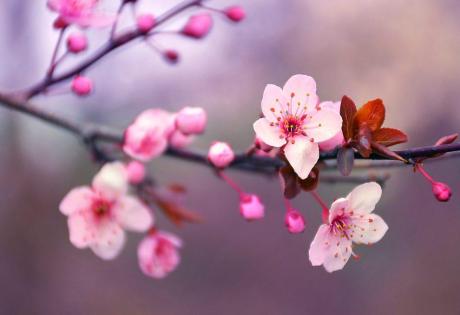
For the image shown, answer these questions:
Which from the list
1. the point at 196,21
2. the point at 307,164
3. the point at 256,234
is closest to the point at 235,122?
the point at 256,234

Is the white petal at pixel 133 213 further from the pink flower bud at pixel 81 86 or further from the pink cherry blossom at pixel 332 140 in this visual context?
the pink cherry blossom at pixel 332 140

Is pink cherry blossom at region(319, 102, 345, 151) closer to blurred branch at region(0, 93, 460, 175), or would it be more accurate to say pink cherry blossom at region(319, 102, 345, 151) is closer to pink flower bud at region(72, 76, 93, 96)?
blurred branch at region(0, 93, 460, 175)

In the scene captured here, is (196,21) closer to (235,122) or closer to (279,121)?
(279,121)

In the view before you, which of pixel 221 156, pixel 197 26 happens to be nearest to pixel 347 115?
pixel 221 156

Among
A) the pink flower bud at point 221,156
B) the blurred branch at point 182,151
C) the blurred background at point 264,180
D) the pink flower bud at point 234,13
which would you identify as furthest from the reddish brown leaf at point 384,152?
the blurred background at point 264,180

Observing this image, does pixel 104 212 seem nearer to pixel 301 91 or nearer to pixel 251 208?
pixel 251 208

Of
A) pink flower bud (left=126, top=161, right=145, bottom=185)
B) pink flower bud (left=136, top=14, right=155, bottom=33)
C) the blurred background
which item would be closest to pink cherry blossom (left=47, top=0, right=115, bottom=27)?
pink flower bud (left=136, top=14, right=155, bottom=33)
